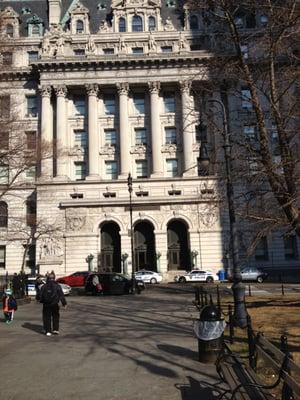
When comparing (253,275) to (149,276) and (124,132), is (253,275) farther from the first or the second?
(124,132)

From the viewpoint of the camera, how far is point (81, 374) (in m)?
9.40

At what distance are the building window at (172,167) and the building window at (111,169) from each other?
641cm

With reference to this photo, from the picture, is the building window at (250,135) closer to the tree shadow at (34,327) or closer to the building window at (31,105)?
the tree shadow at (34,327)

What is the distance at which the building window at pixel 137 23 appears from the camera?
61.1m

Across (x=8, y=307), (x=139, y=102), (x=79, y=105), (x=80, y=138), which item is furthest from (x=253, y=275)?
(x=8, y=307)

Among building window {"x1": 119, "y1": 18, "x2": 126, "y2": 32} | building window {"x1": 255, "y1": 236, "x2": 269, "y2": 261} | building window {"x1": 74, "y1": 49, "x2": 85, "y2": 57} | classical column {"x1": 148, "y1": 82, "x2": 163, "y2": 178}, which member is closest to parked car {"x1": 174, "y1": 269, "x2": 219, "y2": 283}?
building window {"x1": 255, "y1": 236, "x2": 269, "y2": 261}

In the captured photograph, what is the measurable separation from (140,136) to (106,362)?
49766 mm

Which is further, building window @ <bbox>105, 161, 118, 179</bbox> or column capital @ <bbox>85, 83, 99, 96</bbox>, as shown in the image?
building window @ <bbox>105, 161, 118, 179</bbox>

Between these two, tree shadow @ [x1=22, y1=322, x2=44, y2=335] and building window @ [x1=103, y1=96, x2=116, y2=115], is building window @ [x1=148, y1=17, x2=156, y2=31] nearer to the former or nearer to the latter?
building window @ [x1=103, y1=96, x2=116, y2=115]

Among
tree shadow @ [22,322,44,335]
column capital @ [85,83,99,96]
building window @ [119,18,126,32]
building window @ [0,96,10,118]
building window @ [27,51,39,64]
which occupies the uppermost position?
building window @ [119,18,126,32]

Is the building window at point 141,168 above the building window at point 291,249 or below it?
above

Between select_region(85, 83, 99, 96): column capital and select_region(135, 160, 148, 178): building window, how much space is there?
32.0 feet

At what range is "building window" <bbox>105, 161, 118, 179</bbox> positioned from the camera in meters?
57.8

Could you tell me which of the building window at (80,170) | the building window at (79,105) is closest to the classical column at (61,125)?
the building window at (79,105)
